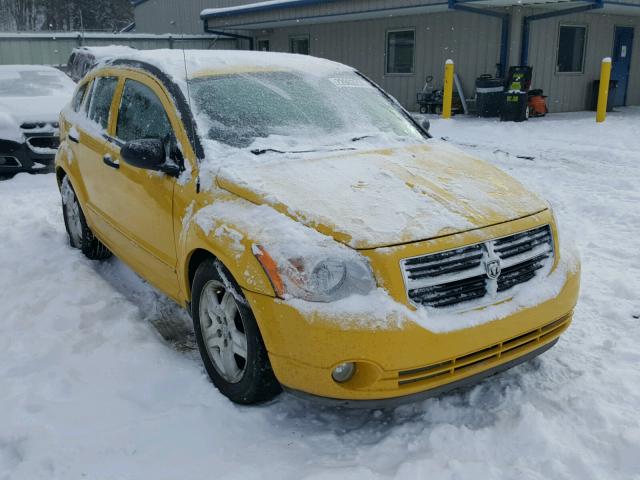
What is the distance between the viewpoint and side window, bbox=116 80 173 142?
12.3 ft

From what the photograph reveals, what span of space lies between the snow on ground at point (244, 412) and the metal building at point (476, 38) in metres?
11.6

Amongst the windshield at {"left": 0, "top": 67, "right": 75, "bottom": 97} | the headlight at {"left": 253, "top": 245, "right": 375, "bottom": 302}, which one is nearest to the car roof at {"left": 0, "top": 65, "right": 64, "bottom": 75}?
the windshield at {"left": 0, "top": 67, "right": 75, "bottom": 97}

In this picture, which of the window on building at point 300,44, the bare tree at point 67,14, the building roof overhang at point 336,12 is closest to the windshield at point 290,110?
the building roof overhang at point 336,12

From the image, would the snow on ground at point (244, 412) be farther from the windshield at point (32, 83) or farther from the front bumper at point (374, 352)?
the windshield at point (32, 83)

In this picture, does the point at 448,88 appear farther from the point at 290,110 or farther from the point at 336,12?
the point at 290,110

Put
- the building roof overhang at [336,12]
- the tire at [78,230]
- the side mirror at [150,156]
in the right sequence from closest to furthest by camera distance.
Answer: the side mirror at [150,156]
the tire at [78,230]
the building roof overhang at [336,12]

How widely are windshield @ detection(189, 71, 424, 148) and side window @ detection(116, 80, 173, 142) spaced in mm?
259

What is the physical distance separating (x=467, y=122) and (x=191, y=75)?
37.6ft

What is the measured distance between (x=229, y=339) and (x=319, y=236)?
A: 77 centimetres

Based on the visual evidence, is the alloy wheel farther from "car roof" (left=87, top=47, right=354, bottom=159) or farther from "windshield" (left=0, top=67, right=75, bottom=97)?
"windshield" (left=0, top=67, right=75, bottom=97)

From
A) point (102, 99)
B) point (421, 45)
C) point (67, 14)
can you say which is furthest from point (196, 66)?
point (67, 14)

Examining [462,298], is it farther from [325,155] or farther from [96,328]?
[96,328]

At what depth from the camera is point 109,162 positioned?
426 cm

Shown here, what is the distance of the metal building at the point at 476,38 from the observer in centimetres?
1478
